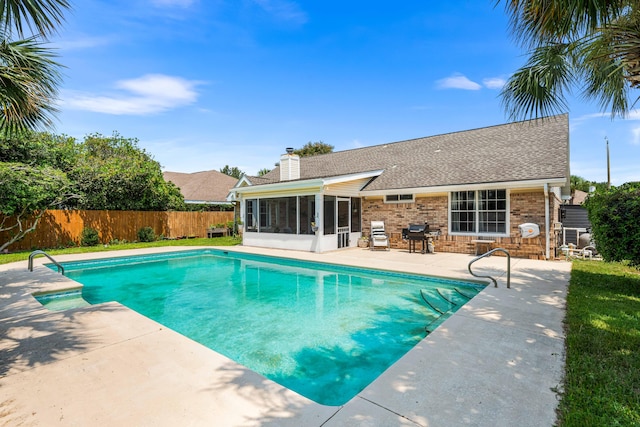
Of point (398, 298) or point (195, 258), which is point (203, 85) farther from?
point (398, 298)

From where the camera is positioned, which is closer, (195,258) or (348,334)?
(348,334)

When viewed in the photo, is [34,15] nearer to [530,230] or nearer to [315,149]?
[530,230]

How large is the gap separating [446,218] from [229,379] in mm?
12044

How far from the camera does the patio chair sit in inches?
555

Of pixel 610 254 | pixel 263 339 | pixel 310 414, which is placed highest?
pixel 610 254

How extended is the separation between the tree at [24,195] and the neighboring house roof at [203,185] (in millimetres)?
12863

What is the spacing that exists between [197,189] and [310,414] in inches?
1168

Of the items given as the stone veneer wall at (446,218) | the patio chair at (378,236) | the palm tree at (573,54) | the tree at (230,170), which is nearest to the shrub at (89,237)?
the stone veneer wall at (446,218)

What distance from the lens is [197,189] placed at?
29547mm

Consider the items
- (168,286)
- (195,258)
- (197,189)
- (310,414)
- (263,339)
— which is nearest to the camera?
(310,414)

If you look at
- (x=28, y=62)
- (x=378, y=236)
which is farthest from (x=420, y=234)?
(x=28, y=62)

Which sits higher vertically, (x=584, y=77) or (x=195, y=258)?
(x=584, y=77)

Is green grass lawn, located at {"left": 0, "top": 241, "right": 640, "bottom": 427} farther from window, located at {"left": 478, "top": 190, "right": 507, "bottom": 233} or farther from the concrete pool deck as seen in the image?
window, located at {"left": 478, "top": 190, "right": 507, "bottom": 233}

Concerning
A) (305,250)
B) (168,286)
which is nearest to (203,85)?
(305,250)
